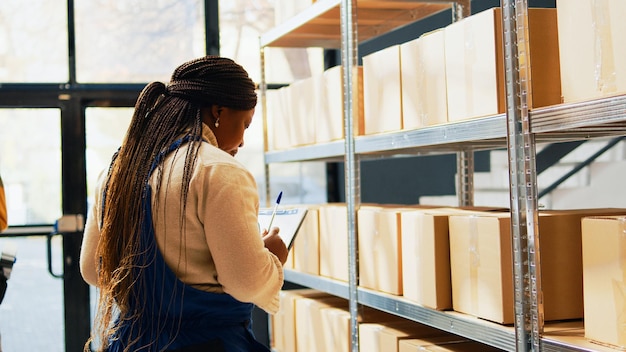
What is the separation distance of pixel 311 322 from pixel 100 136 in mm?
2213

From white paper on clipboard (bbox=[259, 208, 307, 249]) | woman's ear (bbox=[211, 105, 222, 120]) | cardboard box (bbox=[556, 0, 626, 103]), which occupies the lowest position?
white paper on clipboard (bbox=[259, 208, 307, 249])

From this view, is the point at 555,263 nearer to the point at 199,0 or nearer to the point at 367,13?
the point at 367,13

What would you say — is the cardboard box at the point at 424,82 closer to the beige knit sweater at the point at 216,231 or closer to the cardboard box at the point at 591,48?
the cardboard box at the point at 591,48

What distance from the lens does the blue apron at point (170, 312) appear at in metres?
2.01

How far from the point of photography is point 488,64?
2.23m

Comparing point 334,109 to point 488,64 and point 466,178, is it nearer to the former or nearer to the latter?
point 466,178

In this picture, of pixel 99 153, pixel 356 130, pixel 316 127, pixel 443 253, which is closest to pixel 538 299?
pixel 443 253

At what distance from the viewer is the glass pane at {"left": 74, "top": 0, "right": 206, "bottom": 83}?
16.6 ft

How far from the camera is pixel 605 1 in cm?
182

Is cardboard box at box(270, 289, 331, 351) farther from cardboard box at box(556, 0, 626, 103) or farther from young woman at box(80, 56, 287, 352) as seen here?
cardboard box at box(556, 0, 626, 103)

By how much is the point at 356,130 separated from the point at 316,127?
453mm

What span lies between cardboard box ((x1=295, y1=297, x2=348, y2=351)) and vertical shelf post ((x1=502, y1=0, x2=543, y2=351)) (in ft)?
4.81

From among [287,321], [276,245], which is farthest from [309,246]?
[276,245]

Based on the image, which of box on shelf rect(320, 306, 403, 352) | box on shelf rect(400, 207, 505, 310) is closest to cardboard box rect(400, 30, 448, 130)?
box on shelf rect(400, 207, 505, 310)
